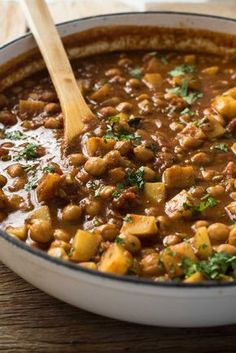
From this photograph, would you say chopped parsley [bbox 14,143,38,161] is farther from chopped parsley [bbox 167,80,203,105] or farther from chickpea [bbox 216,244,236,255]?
chickpea [bbox 216,244,236,255]

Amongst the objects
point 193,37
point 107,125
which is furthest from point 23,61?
point 193,37

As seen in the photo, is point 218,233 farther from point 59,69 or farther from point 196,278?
point 59,69

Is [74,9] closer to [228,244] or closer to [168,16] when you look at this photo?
[168,16]

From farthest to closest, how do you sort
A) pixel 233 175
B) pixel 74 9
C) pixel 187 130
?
pixel 74 9 → pixel 187 130 → pixel 233 175

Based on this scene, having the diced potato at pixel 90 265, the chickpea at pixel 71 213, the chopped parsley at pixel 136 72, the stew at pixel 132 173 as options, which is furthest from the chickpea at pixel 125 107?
the diced potato at pixel 90 265

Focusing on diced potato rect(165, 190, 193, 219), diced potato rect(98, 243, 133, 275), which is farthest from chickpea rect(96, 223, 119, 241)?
diced potato rect(165, 190, 193, 219)

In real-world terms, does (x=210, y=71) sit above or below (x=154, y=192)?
below

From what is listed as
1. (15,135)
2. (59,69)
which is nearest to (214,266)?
(15,135)
